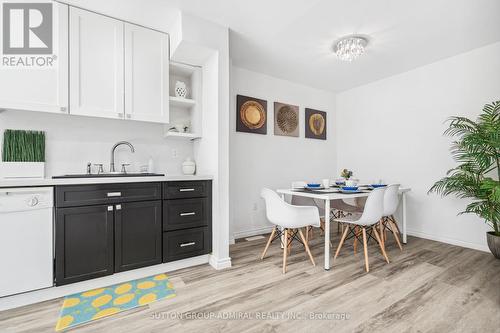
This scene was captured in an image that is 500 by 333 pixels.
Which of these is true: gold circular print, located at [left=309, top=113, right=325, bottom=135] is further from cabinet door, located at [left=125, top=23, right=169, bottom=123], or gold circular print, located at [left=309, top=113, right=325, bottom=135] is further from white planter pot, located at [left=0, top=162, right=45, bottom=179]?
white planter pot, located at [left=0, top=162, right=45, bottom=179]

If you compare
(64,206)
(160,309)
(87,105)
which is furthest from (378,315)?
(87,105)

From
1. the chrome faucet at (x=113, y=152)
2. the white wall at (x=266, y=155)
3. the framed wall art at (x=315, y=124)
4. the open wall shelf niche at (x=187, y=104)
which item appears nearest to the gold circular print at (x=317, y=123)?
the framed wall art at (x=315, y=124)

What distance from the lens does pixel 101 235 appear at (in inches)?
77.5

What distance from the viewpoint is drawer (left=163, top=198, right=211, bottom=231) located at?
2283 mm

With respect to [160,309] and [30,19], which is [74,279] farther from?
[30,19]

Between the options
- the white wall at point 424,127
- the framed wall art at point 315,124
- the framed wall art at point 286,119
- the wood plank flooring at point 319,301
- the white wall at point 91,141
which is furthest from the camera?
the framed wall art at point 315,124

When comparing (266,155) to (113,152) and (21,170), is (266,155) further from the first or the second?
(21,170)

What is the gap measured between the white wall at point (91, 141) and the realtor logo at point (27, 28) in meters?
0.58

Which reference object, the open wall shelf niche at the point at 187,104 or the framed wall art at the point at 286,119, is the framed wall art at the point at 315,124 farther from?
the open wall shelf niche at the point at 187,104

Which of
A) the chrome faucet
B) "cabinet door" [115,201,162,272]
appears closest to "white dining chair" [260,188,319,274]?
"cabinet door" [115,201,162,272]

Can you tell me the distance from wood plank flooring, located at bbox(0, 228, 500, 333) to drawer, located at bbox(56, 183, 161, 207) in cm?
78

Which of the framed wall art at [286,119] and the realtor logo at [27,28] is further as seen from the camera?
the framed wall art at [286,119]

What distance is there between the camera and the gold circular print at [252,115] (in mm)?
3510

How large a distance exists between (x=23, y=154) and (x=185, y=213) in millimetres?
1554
